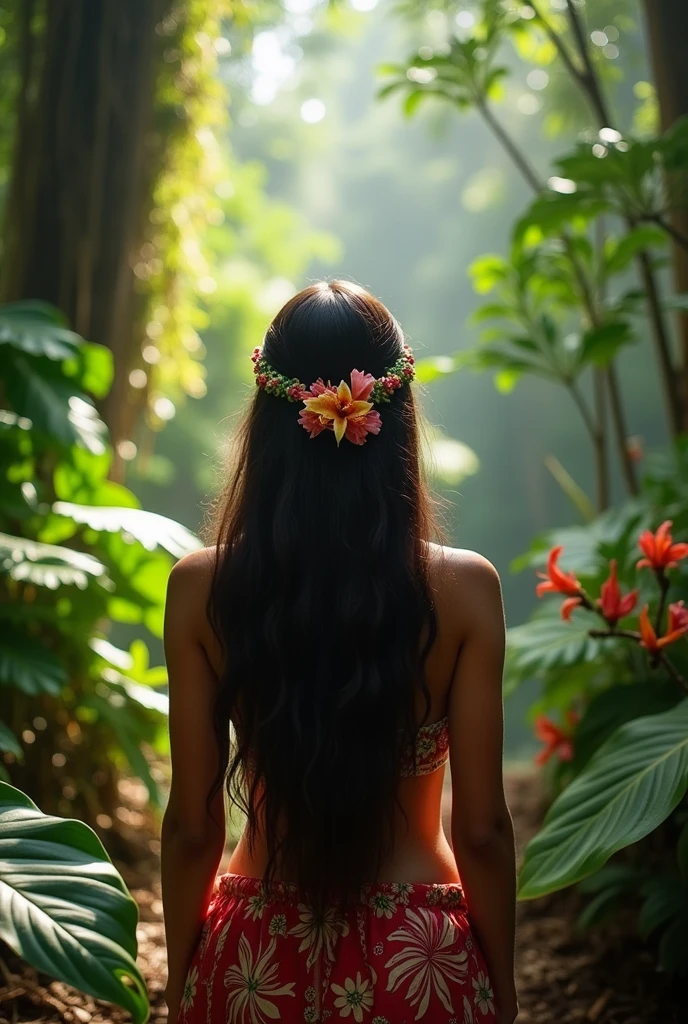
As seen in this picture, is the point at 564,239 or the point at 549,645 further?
the point at 564,239

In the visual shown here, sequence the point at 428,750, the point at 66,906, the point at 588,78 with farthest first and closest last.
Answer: the point at 588,78
the point at 428,750
the point at 66,906

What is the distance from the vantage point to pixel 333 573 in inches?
46.0

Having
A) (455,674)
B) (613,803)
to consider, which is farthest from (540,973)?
(455,674)

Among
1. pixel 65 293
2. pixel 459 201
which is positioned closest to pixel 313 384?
pixel 65 293

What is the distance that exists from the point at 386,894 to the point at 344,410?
621 millimetres

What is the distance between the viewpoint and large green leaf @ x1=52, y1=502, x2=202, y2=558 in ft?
6.61

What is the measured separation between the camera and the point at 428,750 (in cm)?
125

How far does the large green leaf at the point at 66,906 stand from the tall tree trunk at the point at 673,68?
6.72 ft

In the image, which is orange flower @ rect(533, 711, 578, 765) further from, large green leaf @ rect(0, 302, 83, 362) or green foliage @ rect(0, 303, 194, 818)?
large green leaf @ rect(0, 302, 83, 362)

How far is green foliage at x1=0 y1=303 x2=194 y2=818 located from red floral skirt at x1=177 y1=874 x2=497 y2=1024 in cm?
77

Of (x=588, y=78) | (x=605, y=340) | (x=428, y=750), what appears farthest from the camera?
(x=588, y=78)

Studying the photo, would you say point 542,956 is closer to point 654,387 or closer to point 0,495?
point 0,495

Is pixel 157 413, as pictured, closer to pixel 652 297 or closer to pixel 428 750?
pixel 652 297

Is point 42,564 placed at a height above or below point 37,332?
below
